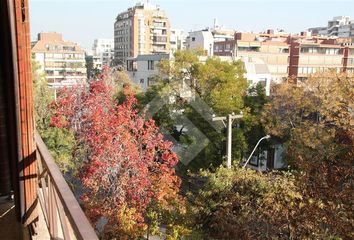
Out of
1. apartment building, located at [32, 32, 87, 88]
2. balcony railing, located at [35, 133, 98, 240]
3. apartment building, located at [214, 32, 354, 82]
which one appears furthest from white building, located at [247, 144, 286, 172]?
apartment building, located at [32, 32, 87, 88]

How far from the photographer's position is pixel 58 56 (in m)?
49.5

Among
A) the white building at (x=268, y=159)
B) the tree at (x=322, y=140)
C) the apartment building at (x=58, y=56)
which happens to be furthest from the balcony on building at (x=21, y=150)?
the apartment building at (x=58, y=56)

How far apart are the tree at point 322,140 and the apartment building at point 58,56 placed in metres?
38.2

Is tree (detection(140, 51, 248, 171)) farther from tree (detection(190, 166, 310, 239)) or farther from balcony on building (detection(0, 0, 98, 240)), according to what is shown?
balcony on building (detection(0, 0, 98, 240))

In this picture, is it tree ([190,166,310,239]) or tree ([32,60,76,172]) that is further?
tree ([32,60,76,172])

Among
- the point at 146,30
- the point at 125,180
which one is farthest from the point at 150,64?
the point at 146,30

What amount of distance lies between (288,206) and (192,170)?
7005 mm

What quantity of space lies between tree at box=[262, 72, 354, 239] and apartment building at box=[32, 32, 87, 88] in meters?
38.2

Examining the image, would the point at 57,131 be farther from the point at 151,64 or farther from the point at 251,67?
the point at 251,67

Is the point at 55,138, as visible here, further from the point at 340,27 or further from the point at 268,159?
the point at 340,27

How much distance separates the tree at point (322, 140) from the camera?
5281 millimetres

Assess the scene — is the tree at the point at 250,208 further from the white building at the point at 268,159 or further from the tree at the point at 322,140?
the white building at the point at 268,159

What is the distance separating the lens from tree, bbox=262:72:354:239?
5.28 metres

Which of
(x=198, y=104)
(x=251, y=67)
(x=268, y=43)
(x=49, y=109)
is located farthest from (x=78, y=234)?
(x=268, y=43)
